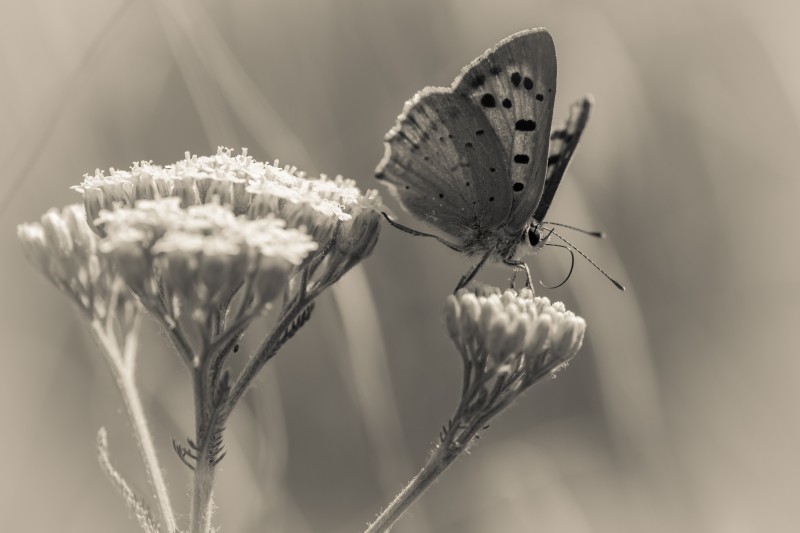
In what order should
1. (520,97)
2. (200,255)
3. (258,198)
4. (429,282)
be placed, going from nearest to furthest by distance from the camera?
(200,255) → (258,198) → (520,97) → (429,282)

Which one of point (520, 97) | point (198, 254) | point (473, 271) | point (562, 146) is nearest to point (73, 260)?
point (198, 254)

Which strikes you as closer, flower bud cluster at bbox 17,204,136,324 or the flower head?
flower bud cluster at bbox 17,204,136,324

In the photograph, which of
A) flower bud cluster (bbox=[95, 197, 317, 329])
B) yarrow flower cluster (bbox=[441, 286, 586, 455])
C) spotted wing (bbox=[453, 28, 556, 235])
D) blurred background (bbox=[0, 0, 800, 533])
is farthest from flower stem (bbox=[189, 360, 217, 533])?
blurred background (bbox=[0, 0, 800, 533])

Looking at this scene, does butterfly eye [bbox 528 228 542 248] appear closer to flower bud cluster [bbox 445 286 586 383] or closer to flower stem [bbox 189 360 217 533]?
flower bud cluster [bbox 445 286 586 383]

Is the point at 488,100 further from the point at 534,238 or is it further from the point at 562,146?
the point at 534,238

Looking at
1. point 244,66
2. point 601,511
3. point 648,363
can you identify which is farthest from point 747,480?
point 244,66

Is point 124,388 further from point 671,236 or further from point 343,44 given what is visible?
point 671,236
